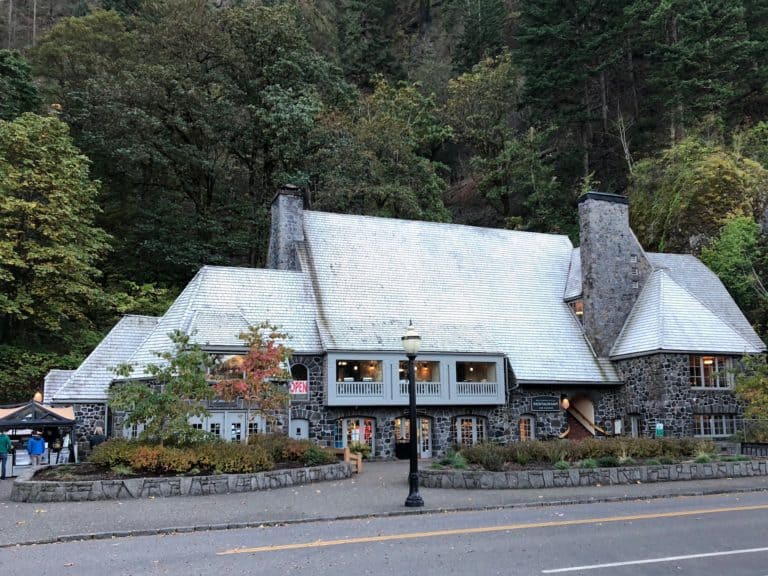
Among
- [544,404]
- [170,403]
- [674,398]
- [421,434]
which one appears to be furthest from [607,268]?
[170,403]

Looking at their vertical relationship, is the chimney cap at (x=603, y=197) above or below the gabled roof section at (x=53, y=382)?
above

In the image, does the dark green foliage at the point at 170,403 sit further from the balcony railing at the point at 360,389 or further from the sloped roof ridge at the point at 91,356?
the sloped roof ridge at the point at 91,356

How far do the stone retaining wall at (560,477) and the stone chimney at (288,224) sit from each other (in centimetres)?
1462

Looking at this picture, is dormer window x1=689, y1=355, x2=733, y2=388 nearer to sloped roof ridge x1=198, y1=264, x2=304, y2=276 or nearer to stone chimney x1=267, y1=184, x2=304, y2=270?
sloped roof ridge x1=198, y1=264, x2=304, y2=276

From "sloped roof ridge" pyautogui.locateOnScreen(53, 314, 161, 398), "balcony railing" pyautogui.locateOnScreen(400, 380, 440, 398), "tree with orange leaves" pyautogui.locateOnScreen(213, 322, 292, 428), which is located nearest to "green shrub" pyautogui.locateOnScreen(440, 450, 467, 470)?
"tree with orange leaves" pyautogui.locateOnScreen(213, 322, 292, 428)

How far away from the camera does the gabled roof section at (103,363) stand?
84.2 ft

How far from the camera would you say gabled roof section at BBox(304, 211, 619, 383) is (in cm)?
2728

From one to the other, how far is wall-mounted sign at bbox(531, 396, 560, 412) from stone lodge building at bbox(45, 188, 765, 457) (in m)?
0.05

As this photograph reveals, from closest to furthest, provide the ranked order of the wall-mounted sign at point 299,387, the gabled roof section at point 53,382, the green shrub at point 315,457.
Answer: the green shrub at point 315,457, the wall-mounted sign at point 299,387, the gabled roof section at point 53,382

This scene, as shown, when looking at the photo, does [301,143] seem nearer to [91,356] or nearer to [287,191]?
[287,191]

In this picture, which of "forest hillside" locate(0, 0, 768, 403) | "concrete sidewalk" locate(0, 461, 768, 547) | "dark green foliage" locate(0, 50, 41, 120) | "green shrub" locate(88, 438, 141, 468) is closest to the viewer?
"concrete sidewalk" locate(0, 461, 768, 547)

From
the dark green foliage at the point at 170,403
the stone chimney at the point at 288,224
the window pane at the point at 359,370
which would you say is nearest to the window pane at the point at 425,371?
the window pane at the point at 359,370

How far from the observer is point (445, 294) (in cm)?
2978

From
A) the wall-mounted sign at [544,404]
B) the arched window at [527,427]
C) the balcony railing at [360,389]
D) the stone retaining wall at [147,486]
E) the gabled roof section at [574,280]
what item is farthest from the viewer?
the gabled roof section at [574,280]
